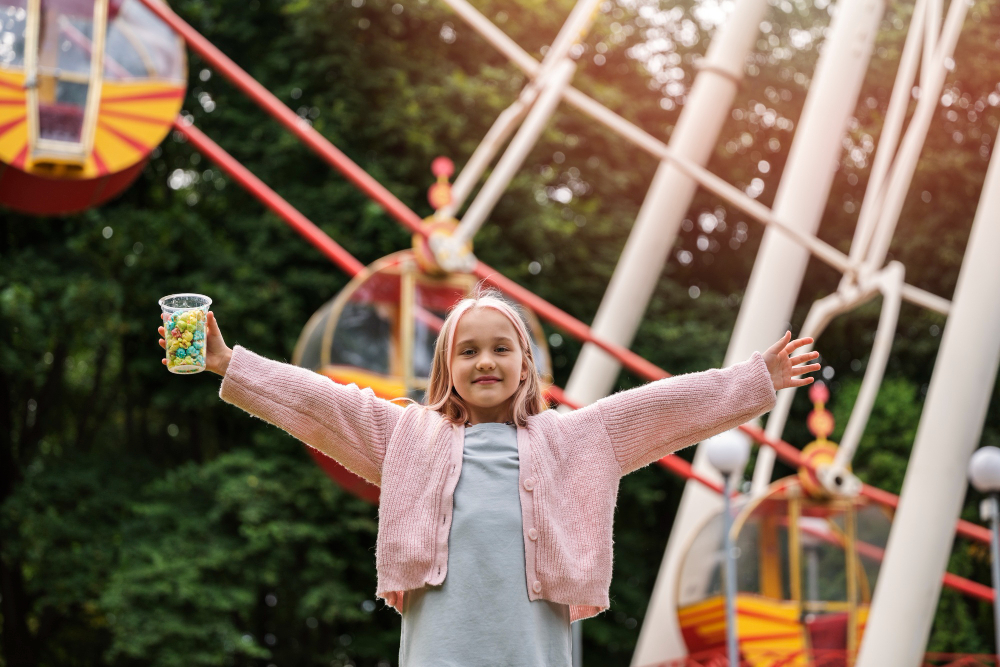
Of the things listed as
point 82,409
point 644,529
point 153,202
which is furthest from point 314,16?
point 644,529

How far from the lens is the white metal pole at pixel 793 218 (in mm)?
10195

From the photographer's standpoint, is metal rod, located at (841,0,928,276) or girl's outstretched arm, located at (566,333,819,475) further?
metal rod, located at (841,0,928,276)

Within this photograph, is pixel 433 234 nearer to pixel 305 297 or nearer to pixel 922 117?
pixel 922 117

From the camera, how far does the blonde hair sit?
2.46 m

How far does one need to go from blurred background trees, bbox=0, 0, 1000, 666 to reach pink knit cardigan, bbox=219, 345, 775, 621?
849cm

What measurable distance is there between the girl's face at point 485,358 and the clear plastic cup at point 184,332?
Result: 494 millimetres

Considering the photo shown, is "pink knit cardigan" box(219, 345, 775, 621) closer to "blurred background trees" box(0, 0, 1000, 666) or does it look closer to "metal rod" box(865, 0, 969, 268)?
"metal rod" box(865, 0, 969, 268)

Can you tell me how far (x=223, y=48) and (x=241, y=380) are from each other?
13.1m

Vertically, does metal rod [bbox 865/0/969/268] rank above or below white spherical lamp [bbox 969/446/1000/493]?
above

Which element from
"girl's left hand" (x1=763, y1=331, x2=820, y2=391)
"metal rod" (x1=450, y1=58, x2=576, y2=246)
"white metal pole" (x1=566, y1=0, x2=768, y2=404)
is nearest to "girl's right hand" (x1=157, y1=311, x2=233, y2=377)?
"girl's left hand" (x1=763, y1=331, x2=820, y2=391)

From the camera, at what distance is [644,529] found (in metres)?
16.3

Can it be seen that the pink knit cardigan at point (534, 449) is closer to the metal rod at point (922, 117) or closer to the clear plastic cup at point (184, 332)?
the clear plastic cup at point (184, 332)

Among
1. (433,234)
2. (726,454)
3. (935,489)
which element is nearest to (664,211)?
(433,234)

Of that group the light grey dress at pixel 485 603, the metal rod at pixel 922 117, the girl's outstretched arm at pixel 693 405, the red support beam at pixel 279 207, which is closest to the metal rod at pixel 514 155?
the red support beam at pixel 279 207
